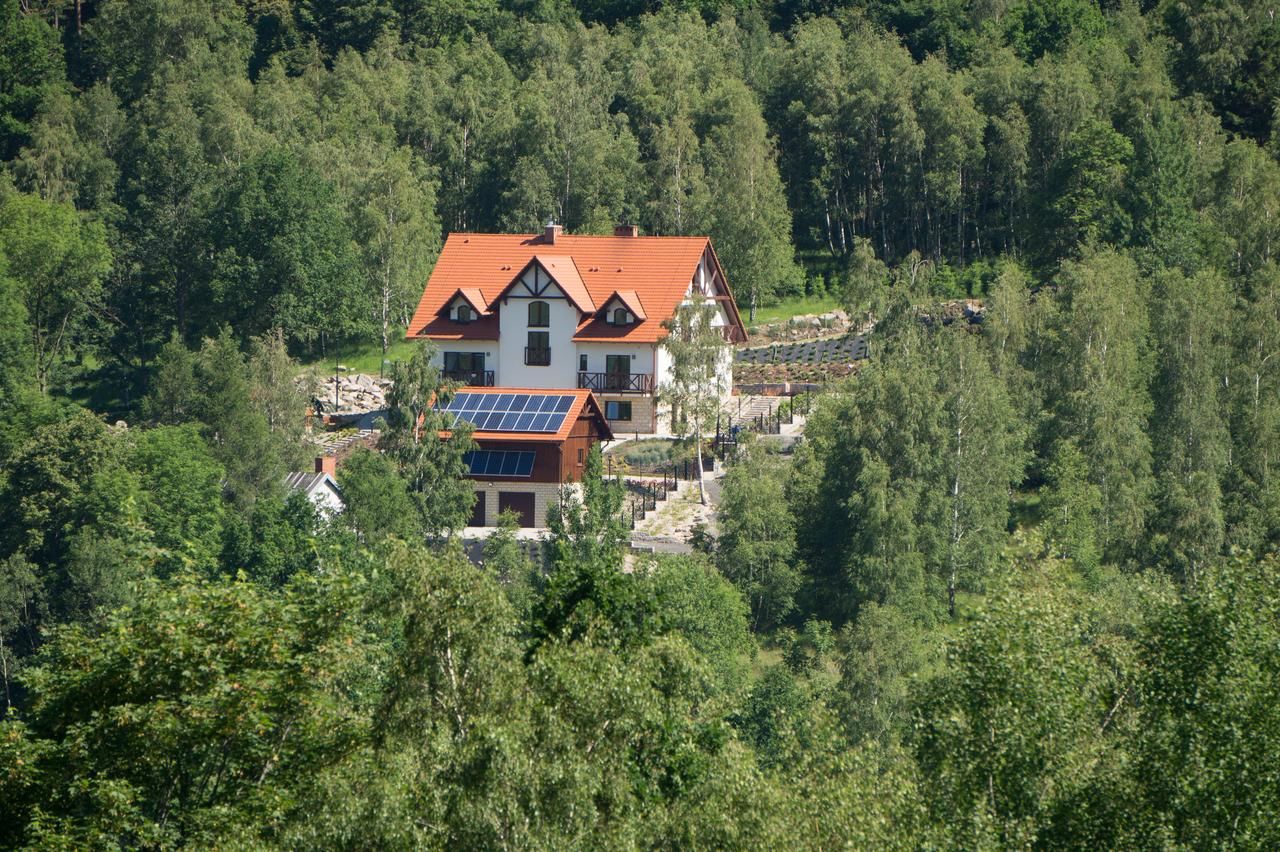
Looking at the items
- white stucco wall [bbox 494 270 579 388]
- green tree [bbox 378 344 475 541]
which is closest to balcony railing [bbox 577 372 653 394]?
white stucco wall [bbox 494 270 579 388]

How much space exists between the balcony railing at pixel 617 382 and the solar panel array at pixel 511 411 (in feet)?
16.2

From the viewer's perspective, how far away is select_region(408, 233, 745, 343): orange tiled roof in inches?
2805

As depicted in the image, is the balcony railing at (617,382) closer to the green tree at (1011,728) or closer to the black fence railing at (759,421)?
the black fence railing at (759,421)

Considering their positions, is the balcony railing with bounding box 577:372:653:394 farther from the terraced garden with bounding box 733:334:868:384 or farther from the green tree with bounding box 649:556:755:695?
the green tree with bounding box 649:556:755:695

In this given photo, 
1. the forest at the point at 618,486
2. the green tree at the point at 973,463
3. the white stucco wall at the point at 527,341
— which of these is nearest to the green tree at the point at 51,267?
the forest at the point at 618,486

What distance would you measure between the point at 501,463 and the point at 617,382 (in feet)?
29.3

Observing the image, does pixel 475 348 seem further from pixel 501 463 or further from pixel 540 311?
pixel 501 463

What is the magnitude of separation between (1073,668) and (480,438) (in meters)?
35.1

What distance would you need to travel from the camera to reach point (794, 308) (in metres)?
85.9

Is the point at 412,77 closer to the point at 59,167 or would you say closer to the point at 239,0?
the point at 59,167

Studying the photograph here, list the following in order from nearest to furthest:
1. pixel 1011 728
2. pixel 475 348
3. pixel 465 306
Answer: pixel 1011 728 → pixel 475 348 → pixel 465 306

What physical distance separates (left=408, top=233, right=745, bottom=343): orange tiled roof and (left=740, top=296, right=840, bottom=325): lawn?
→ 30.4 ft

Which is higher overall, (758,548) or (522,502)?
(522,502)

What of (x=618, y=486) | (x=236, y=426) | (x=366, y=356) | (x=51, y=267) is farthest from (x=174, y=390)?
(x=618, y=486)
